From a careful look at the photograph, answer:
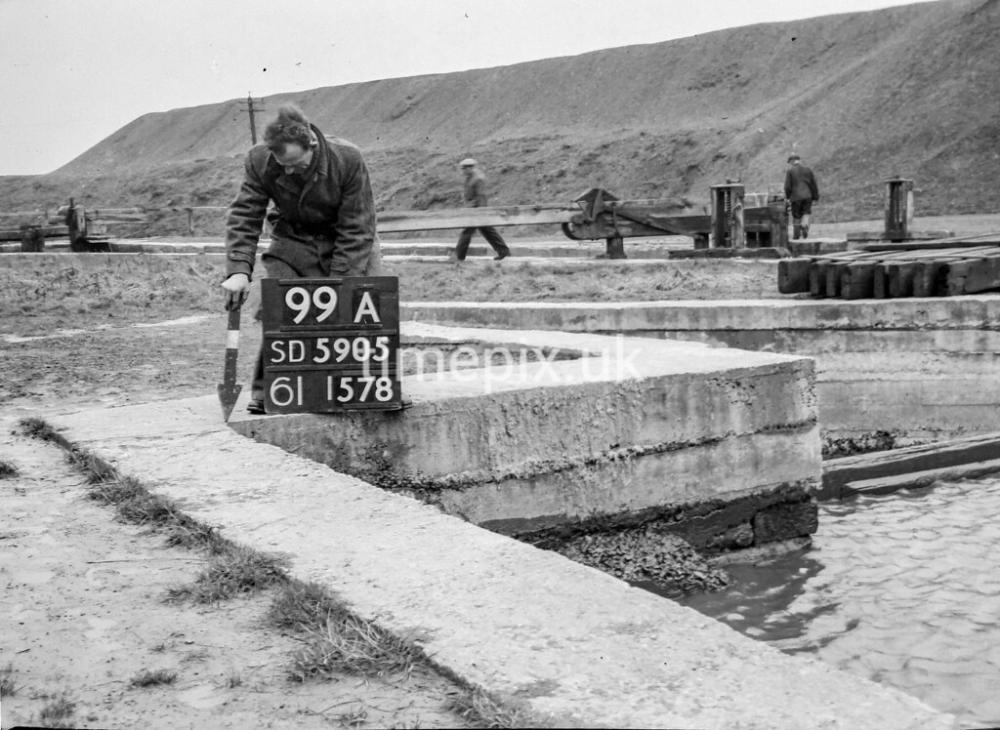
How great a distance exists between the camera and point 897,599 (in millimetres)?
6156

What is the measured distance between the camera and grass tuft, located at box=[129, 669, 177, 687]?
9.63 ft

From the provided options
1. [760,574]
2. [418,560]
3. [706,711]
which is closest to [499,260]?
Answer: [760,574]

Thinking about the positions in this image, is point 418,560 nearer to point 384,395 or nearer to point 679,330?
point 384,395

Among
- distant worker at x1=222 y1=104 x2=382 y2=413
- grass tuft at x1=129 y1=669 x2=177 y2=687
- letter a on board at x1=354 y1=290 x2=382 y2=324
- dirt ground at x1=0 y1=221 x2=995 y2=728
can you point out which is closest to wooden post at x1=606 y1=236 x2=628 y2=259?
dirt ground at x1=0 y1=221 x2=995 y2=728

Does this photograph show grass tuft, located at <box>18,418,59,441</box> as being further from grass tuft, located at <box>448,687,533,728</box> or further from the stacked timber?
the stacked timber

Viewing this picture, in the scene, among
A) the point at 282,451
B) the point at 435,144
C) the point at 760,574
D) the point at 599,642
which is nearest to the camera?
the point at 599,642

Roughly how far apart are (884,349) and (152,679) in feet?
27.4

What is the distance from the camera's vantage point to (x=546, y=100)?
63.3 meters

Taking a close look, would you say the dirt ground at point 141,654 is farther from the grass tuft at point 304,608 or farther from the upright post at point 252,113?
the upright post at point 252,113

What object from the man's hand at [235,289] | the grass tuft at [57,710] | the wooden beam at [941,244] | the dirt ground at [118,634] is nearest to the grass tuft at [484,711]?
the dirt ground at [118,634]

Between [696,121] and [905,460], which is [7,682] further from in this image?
[696,121]

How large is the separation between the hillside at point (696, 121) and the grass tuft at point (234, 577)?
1926 cm

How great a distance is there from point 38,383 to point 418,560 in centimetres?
537

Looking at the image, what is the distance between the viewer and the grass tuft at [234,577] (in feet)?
11.6
